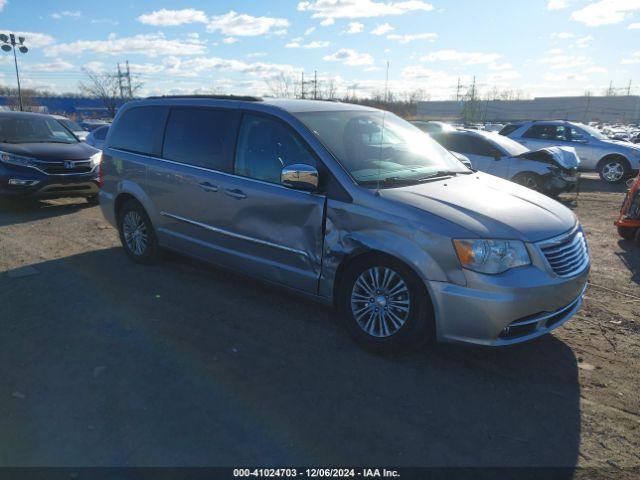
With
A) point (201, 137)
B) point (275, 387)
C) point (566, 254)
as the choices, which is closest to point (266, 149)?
point (201, 137)

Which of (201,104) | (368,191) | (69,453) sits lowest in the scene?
(69,453)

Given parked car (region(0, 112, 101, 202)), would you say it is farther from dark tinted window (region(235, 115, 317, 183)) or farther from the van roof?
dark tinted window (region(235, 115, 317, 183))

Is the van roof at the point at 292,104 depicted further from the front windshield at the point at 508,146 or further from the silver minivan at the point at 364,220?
the front windshield at the point at 508,146

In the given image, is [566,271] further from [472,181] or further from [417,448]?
[417,448]

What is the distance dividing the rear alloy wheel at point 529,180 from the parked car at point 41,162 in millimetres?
8728

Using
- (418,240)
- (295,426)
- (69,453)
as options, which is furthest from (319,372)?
(69,453)

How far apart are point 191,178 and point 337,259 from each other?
1.97m

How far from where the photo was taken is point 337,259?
12.7ft

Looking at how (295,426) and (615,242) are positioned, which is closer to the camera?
(295,426)

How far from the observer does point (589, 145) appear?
14.4 meters

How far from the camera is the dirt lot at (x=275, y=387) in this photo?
2764 mm

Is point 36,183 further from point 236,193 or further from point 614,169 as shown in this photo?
point 614,169

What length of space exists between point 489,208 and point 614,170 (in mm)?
12898

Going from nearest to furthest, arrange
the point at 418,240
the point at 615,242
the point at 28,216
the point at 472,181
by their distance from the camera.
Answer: the point at 418,240 → the point at 472,181 → the point at 615,242 → the point at 28,216
